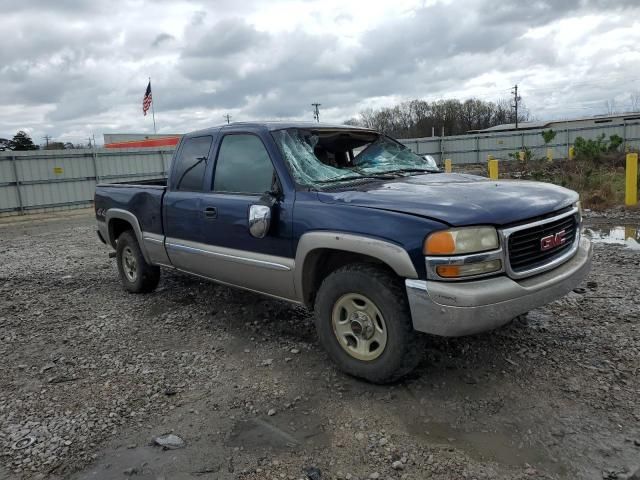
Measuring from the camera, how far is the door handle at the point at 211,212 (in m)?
4.41

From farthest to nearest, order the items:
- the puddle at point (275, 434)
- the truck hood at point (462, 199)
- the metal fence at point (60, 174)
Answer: the metal fence at point (60, 174) → the truck hood at point (462, 199) → the puddle at point (275, 434)

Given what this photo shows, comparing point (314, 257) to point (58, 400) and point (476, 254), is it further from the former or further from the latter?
point (58, 400)

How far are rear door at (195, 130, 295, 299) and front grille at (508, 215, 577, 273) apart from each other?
1535 millimetres

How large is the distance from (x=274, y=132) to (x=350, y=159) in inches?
29.3

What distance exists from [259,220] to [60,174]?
16155 mm

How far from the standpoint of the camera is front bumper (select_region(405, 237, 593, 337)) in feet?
9.63

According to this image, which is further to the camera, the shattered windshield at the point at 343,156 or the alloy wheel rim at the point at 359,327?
the shattered windshield at the point at 343,156

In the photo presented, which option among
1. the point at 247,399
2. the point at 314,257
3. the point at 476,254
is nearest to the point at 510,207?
the point at 476,254

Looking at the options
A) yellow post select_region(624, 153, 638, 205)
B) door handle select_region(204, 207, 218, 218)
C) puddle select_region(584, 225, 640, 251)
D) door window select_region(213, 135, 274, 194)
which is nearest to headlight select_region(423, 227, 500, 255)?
door window select_region(213, 135, 274, 194)

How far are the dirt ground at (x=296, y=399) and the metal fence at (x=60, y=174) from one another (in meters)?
13.0

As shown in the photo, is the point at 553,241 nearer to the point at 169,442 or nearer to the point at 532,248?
the point at 532,248

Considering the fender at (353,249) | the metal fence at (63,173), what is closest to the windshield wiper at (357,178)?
the fender at (353,249)

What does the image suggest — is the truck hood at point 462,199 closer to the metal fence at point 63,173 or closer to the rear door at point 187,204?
the rear door at point 187,204

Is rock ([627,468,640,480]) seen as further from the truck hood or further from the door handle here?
the door handle
